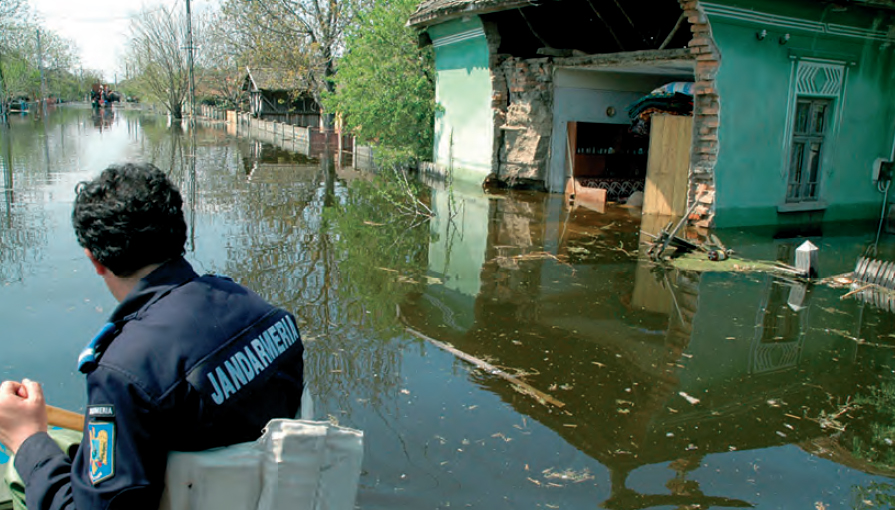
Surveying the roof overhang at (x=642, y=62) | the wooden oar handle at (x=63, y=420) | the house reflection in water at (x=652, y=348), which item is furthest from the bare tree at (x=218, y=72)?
the wooden oar handle at (x=63, y=420)

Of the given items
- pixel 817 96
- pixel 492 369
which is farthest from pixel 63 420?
pixel 817 96

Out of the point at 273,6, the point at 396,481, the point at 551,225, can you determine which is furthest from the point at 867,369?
the point at 273,6

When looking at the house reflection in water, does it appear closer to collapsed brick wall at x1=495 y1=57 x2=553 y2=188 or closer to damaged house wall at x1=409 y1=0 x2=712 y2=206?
collapsed brick wall at x1=495 y1=57 x2=553 y2=188

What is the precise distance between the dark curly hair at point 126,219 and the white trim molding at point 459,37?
514 inches

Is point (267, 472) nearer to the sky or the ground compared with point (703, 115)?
nearer to the ground

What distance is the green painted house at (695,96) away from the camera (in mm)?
10273

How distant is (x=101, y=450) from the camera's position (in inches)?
61.4

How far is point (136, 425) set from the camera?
154 cm

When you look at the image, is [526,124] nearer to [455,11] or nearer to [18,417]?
[455,11]

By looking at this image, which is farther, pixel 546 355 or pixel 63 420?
pixel 546 355

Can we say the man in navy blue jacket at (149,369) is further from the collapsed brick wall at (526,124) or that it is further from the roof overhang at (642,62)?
the collapsed brick wall at (526,124)

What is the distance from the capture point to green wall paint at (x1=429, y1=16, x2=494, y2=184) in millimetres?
14570

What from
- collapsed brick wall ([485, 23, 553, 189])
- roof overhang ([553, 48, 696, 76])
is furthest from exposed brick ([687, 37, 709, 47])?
collapsed brick wall ([485, 23, 553, 189])

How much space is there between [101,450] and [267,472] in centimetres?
38
